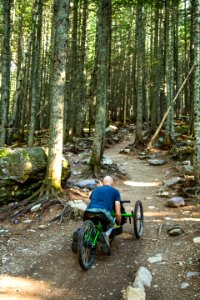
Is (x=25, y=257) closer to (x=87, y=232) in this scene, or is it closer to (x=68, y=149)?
(x=87, y=232)

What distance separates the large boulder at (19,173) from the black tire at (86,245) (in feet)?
12.2

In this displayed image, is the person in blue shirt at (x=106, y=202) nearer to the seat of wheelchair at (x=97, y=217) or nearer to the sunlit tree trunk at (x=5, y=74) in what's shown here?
the seat of wheelchair at (x=97, y=217)

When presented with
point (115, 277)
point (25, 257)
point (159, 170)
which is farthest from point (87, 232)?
point (159, 170)

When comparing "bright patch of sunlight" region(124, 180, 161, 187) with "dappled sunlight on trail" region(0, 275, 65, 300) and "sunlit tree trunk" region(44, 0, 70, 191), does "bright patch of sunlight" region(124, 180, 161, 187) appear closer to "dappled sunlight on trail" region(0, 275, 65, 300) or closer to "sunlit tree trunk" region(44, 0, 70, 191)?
"sunlit tree trunk" region(44, 0, 70, 191)

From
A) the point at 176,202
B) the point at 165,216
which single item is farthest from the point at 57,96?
the point at 176,202

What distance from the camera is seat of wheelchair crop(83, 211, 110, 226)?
5.43 meters

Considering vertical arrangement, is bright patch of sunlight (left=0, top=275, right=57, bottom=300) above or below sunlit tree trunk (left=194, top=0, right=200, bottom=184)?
below

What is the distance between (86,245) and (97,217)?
2.12 ft

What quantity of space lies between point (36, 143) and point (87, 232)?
15.9 metres

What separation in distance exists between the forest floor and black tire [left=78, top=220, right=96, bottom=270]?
163 mm

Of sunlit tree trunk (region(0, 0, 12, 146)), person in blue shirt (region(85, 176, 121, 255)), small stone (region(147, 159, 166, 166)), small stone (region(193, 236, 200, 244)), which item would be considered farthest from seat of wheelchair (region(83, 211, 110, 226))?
small stone (region(147, 159, 166, 166))

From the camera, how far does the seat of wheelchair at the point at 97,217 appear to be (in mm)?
5430

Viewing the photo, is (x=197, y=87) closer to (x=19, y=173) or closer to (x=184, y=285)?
(x=19, y=173)

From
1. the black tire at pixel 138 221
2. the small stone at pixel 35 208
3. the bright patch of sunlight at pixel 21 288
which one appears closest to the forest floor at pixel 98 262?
the bright patch of sunlight at pixel 21 288
